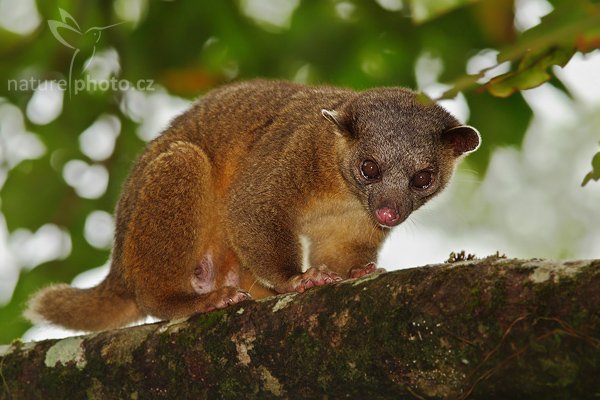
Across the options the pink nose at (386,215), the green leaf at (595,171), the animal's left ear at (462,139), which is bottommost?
the pink nose at (386,215)

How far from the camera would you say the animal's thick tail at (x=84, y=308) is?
6.04 m

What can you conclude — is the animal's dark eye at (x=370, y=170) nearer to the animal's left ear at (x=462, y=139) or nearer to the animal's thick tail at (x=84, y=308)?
the animal's left ear at (x=462, y=139)

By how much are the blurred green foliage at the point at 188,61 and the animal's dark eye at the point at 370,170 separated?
0.85 m

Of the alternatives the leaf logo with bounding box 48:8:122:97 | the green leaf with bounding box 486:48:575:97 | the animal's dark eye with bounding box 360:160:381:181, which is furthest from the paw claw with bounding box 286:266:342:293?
the leaf logo with bounding box 48:8:122:97


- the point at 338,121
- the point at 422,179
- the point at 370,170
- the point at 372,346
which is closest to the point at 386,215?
the point at 370,170

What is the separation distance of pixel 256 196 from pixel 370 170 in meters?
0.83

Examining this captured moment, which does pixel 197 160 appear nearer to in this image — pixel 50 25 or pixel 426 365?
pixel 50 25

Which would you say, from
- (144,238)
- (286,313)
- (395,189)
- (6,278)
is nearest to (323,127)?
(395,189)

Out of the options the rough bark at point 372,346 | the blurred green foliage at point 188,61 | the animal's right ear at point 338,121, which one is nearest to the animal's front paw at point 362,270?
the animal's right ear at point 338,121

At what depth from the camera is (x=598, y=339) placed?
2.57m

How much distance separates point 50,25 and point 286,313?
4216mm

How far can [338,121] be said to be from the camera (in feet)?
18.9

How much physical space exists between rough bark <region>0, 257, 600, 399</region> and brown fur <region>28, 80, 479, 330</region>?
36.7 inches

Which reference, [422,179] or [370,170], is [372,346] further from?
[422,179]
